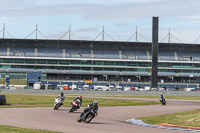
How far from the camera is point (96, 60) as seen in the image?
136 meters

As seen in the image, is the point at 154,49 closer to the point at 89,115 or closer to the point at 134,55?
the point at 134,55

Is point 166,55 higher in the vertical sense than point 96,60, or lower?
higher

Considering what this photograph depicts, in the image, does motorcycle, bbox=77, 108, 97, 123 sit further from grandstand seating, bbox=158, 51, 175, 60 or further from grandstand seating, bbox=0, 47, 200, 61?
grandstand seating, bbox=158, 51, 175, 60

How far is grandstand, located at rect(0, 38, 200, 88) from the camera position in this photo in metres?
135

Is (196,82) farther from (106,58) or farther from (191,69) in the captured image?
Result: (106,58)

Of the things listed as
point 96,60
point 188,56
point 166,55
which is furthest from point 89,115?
point 188,56

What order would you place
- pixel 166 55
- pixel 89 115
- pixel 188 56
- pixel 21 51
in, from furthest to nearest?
pixel 188 56 → pixel 166 55 → pixel 21 51 → pixel 89 115

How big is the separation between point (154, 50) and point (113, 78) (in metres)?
31.5

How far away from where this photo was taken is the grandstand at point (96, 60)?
135 metres

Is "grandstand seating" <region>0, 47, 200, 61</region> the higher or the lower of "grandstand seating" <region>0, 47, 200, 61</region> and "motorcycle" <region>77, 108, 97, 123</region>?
the higher

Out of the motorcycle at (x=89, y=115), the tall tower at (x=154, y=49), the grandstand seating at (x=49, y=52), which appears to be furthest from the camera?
the grandstand seating at (x=49, y=52)

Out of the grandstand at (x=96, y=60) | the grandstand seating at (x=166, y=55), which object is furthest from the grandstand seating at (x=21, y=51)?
the grandstand seating at (x=166, y=55)

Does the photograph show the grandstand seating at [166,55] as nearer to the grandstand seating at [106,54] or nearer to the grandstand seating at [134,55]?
the grandstand seating at [134,55]

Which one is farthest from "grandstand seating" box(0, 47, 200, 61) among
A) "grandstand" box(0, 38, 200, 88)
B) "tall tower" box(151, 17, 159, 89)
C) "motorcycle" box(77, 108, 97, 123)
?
"motorcycle" box(77, 108, 97, 123)
